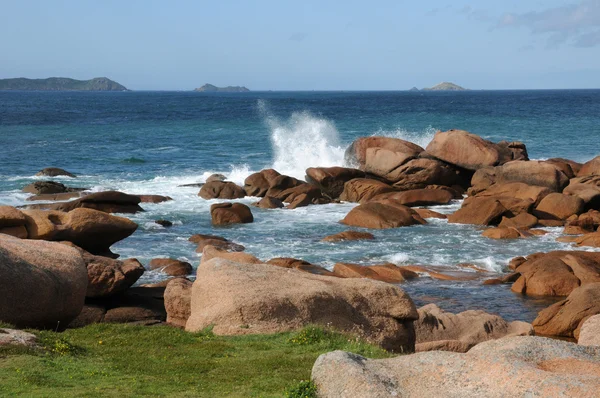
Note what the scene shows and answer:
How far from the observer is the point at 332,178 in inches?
1793

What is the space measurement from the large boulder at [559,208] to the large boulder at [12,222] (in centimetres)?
2360

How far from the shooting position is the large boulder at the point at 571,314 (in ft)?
69.9

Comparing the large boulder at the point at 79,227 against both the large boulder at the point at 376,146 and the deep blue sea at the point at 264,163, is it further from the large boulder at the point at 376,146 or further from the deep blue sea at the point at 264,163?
the large boulder at the point at 376,146

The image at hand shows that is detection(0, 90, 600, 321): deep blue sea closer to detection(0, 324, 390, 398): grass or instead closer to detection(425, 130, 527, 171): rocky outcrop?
detection(425, 130, 527, 171): rocky outcrop

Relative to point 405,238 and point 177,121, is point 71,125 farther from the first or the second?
point 405,238

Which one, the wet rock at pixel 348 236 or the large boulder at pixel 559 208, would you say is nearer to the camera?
the wet rock at pixel 348 236

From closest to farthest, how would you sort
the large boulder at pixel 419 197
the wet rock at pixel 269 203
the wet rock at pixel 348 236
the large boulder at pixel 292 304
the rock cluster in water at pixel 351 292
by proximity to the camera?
the rock cluster in water at pixel 351 292, the large boulder at pixel 292 304, the wet rock at pixel 348 236, the large boulder at pixel 419 197, the wet rock at pixel 269 203

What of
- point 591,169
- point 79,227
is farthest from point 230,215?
point 591,169

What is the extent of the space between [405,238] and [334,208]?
8520 mm

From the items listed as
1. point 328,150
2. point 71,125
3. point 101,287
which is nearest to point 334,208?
point 328,150

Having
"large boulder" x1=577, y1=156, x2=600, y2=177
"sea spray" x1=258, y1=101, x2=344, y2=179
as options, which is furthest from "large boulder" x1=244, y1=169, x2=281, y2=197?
"large boulder" x1=577, y1=156, x2=600, y2=177

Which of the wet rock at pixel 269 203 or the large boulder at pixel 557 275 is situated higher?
the large boulder at pixel 557 275

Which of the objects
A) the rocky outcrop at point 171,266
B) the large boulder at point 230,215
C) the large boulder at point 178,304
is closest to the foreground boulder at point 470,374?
the large boulder at point 178,304

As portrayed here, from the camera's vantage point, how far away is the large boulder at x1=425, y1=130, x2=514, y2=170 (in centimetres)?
4544
